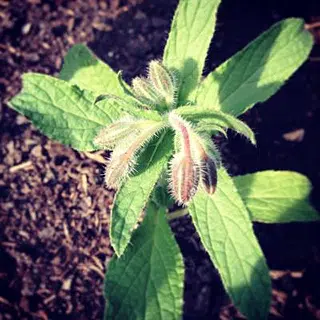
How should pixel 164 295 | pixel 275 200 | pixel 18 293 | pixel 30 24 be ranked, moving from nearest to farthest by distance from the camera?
1. pixel 164 295
2. pixel 275 200
3. pixel 18 293
4. pixel 30 24

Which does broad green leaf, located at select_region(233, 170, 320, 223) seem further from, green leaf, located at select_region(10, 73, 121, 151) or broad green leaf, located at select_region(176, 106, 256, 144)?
green leaf, located at select_region(10, 73, 121, 151)

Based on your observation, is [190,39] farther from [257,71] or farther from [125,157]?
[125,157]

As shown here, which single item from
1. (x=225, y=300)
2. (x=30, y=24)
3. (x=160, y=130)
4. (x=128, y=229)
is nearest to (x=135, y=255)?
(x=128, y=229)

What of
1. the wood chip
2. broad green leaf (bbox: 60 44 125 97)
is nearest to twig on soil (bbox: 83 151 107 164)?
broad green leaf (bbox: 60 44 125 97)

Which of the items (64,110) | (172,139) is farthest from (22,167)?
(172,139)

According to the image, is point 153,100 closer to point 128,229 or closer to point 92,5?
point 128,229

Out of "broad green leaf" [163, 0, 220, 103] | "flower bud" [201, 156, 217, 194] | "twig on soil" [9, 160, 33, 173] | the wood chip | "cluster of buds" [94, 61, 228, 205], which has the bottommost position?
the wood chip
